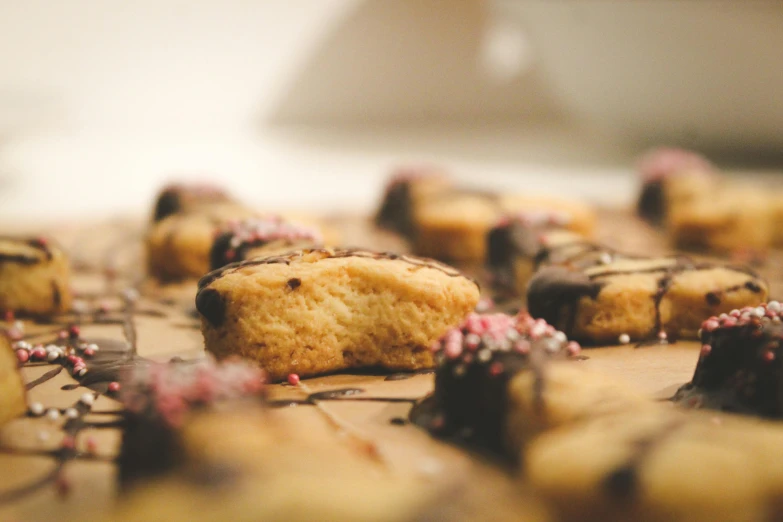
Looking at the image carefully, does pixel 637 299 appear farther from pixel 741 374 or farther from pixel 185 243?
pixel 185 243

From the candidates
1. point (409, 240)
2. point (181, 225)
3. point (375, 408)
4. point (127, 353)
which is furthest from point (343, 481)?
point (409, 240)

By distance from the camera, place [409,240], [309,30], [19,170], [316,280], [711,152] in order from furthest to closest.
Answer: [309,30] < [711,152] < [19,170] < [409,240] < [316,280]

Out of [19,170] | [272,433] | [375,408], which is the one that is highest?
[19,170]

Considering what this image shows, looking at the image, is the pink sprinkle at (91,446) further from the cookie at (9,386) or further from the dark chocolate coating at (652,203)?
the dark chocolate coating at (652,203)

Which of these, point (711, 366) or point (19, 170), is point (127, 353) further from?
point (19, 170)

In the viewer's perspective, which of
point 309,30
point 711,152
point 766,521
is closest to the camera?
point 766,521

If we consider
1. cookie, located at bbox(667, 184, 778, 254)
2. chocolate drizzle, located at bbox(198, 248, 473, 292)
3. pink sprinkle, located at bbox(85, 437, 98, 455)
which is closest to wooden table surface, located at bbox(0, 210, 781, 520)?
pink sprinkle, located at bbox(85, 437, 98, 455)

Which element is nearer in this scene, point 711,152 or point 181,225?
point 181,225
